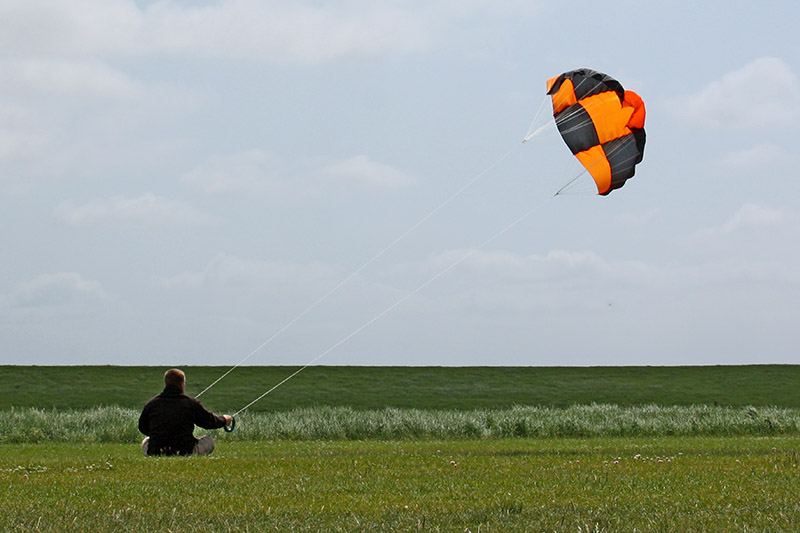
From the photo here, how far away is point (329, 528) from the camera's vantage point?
6.47 meters

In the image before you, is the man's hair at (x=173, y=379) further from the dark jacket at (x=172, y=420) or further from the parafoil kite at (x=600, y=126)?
the parafoil kite at (x=600, y=126)

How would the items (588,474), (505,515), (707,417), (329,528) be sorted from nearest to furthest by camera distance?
(329,528) < (505,515) < (588,474) < (707,417)

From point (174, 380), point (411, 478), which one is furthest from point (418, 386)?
point (411, 478)

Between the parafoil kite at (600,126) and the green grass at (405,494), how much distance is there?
22.6 feet

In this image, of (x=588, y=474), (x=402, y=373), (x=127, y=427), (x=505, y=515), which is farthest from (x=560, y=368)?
(x=505, y=515)

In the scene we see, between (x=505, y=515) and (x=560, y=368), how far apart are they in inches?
1334

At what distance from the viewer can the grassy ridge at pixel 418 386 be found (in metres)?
33.1

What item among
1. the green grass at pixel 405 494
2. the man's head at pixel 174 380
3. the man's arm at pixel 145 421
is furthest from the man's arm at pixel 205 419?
the green grass at pixel 405 494

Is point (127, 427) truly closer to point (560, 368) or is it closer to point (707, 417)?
point (707, 417)

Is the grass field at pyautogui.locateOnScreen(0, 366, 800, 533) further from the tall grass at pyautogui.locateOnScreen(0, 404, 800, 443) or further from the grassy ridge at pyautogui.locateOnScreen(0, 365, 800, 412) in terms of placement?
the grassy ridge at pyautogui.locateOnScreen(0, 365, 800, 412)

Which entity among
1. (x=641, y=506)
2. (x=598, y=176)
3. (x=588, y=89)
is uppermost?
(x=588, y=89)

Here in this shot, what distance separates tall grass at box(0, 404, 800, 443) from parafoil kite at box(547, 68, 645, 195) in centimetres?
805

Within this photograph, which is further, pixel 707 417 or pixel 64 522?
pixel 707 417

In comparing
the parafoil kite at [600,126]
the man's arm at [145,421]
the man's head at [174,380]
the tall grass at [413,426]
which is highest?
the parafoil kite at [600,126]
